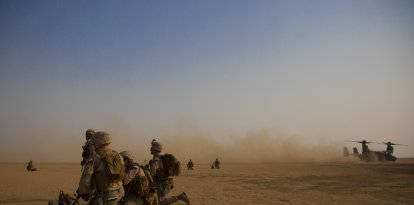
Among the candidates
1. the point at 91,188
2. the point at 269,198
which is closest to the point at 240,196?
the point at 269,198

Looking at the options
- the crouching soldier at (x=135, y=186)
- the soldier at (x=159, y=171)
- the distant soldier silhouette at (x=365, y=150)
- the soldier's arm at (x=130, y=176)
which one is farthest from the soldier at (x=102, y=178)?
the distant soldier silhouette at (x=365, y=150)

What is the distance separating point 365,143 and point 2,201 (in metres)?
57.9

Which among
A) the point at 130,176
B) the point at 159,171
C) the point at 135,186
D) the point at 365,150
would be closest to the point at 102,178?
the point at 130,176

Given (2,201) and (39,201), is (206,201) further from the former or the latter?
(2,201)

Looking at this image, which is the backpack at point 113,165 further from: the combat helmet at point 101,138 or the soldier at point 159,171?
the soldier at point 159,171

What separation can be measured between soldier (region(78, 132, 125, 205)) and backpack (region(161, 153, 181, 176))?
3132 millimetres

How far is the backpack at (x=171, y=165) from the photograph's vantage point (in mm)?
8953

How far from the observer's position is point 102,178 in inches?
226

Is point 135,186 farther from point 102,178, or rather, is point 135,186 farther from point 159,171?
point 159,171

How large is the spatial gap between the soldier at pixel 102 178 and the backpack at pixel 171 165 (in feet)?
10.3

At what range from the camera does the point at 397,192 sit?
16.5 m

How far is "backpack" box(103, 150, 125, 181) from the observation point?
5.74m

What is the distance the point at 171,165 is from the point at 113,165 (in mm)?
3310

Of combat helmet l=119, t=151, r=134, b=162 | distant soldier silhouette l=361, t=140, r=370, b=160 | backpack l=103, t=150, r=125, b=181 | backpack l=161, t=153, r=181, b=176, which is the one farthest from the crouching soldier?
distant soldier silhouette l=361, t=140, r=370, b=160
